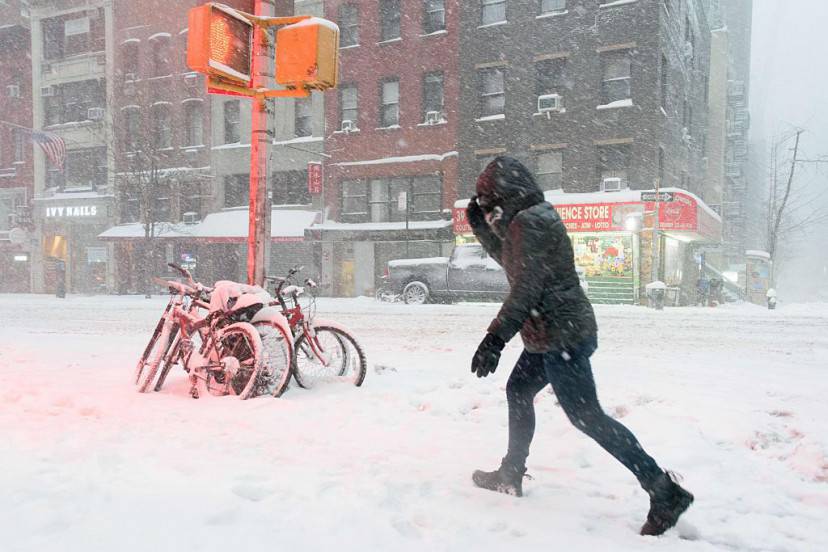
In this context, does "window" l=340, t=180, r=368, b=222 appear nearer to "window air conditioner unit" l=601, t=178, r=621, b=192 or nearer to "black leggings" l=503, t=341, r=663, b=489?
"window air conditioner unit" l=601, t=178, r=621, b=192

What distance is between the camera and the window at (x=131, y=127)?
2998cm

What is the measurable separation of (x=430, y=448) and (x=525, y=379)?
1.13m

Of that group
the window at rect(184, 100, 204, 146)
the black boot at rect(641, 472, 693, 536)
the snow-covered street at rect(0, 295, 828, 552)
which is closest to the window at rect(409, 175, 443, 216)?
the window at rect(184, 100, 204, 146)

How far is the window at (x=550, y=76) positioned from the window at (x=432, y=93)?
418cm

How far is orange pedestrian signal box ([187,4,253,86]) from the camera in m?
5.08

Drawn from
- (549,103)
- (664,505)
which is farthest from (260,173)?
(549,103)

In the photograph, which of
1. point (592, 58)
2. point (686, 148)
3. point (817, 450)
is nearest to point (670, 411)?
point (817, 450)

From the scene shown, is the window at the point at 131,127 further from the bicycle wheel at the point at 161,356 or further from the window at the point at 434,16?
the bicycle wheel at the point at 161,356

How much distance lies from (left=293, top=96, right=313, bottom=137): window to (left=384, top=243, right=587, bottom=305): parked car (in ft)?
39.7

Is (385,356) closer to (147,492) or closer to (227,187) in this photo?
(147,492)

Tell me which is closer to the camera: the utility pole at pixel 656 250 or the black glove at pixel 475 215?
the black glove at pixel 475 215

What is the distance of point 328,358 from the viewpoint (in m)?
5.79

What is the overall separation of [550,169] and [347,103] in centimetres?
998

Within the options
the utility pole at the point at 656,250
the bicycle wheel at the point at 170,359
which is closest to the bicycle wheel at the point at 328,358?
the bicycle wheel at the point at 170,359
